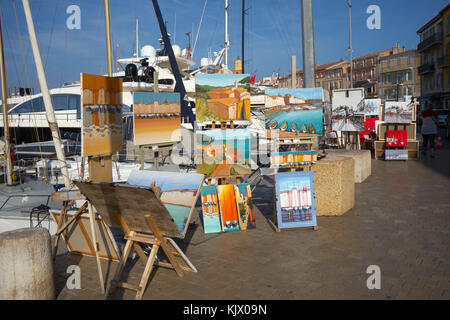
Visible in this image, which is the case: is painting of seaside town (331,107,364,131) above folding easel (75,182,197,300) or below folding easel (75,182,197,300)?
above

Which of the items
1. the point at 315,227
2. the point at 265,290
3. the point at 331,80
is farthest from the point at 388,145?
the point at 331,80

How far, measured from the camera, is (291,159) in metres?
6.45

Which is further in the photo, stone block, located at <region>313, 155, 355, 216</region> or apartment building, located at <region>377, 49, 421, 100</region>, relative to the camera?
apartment building, located at <region>377, 49, 421, 100</region>

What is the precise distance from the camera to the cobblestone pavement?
4148 mm

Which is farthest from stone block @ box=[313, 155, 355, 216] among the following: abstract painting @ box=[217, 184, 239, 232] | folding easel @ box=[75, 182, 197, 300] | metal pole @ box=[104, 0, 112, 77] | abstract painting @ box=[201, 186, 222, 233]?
metal pole @ box=[104, 0, 112, 77]

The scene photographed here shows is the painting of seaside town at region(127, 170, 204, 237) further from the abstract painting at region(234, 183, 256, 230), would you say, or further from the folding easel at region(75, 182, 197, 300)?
the abstract painting at region(234, 183, 256, 230)

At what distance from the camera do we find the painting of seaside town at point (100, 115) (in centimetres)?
626

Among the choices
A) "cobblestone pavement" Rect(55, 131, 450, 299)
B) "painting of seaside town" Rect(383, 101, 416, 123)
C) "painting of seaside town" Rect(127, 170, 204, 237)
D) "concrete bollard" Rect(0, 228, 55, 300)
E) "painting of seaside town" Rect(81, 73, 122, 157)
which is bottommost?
"cobblestone pavement" Rect(55, 131, 450, 299)

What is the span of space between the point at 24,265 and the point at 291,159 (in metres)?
4.08

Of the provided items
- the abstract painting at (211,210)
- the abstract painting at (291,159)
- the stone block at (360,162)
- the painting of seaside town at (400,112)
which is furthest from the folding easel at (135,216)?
the painting of seaside town at (400,112)

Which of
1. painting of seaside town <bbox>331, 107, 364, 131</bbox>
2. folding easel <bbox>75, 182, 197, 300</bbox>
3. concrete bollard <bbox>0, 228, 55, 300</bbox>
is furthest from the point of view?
painting of seaside town <bbox>331, 107, 364, 131</bbox>

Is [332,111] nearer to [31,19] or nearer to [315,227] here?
[315,227]

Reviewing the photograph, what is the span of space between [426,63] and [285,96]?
180 feet

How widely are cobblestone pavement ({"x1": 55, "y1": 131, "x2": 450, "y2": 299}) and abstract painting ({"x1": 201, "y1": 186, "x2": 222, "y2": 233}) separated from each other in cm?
20
